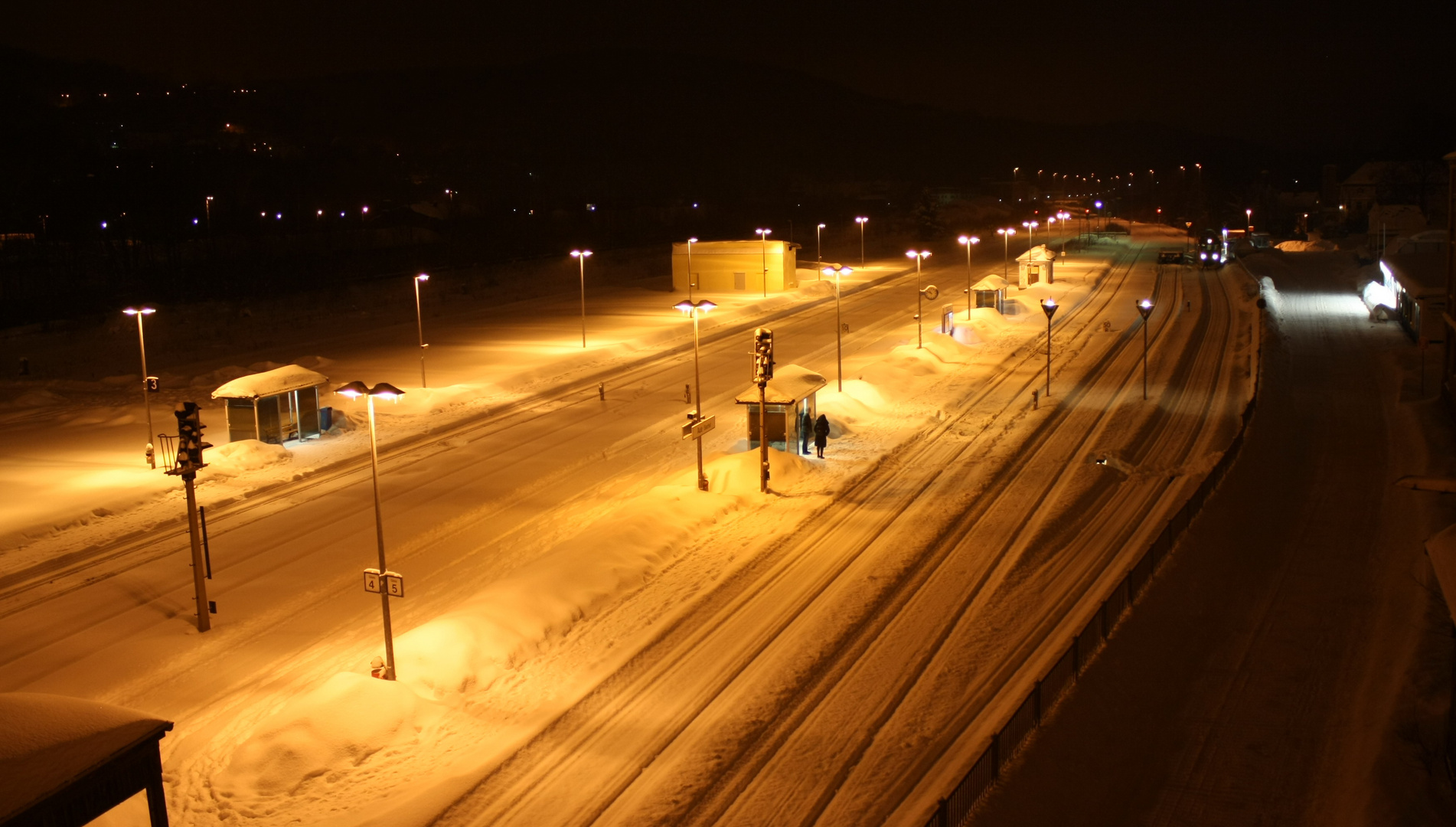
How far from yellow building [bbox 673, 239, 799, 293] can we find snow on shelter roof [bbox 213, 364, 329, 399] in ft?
109

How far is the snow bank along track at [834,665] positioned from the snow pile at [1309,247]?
61705mm

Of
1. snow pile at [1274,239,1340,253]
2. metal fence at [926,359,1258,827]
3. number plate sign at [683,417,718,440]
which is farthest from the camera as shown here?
snow pile at [1274,239,1340,253]

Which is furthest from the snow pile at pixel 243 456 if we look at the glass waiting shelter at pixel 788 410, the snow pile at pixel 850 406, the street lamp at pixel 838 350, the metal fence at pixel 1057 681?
the metal fence at pixel 1057 681

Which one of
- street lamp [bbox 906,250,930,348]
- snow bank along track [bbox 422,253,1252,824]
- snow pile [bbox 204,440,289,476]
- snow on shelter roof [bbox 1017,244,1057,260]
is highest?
snow on shelter roof [bbox 1017,244,1057,260]

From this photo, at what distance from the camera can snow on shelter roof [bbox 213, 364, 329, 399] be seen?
2489 cm

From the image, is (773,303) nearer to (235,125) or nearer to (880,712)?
(880,712)

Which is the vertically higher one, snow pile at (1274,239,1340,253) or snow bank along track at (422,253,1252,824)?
snow pile at (1274,239,1340,253)

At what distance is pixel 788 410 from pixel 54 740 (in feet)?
55.3

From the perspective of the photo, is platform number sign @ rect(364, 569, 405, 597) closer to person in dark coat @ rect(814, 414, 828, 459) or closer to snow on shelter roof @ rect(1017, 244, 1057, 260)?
person in dark coat @ rect(814, 414, 828, 459)

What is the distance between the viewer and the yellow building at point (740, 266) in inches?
2255

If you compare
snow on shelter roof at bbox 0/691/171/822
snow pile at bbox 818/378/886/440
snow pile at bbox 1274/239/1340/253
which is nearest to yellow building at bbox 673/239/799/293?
snow pile at bbox 818/378/886/440

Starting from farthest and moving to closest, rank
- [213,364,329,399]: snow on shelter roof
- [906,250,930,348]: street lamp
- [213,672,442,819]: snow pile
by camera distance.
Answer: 1. [906,250,930,348]: street lamp
2. [213,364,329,399]: snow on shelter roof
3. [213,672,442,819]: snow pile

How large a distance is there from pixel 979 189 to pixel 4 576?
184 meters

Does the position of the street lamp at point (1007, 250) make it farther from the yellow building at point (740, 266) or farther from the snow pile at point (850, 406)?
the snow pile at point (850, 406)
